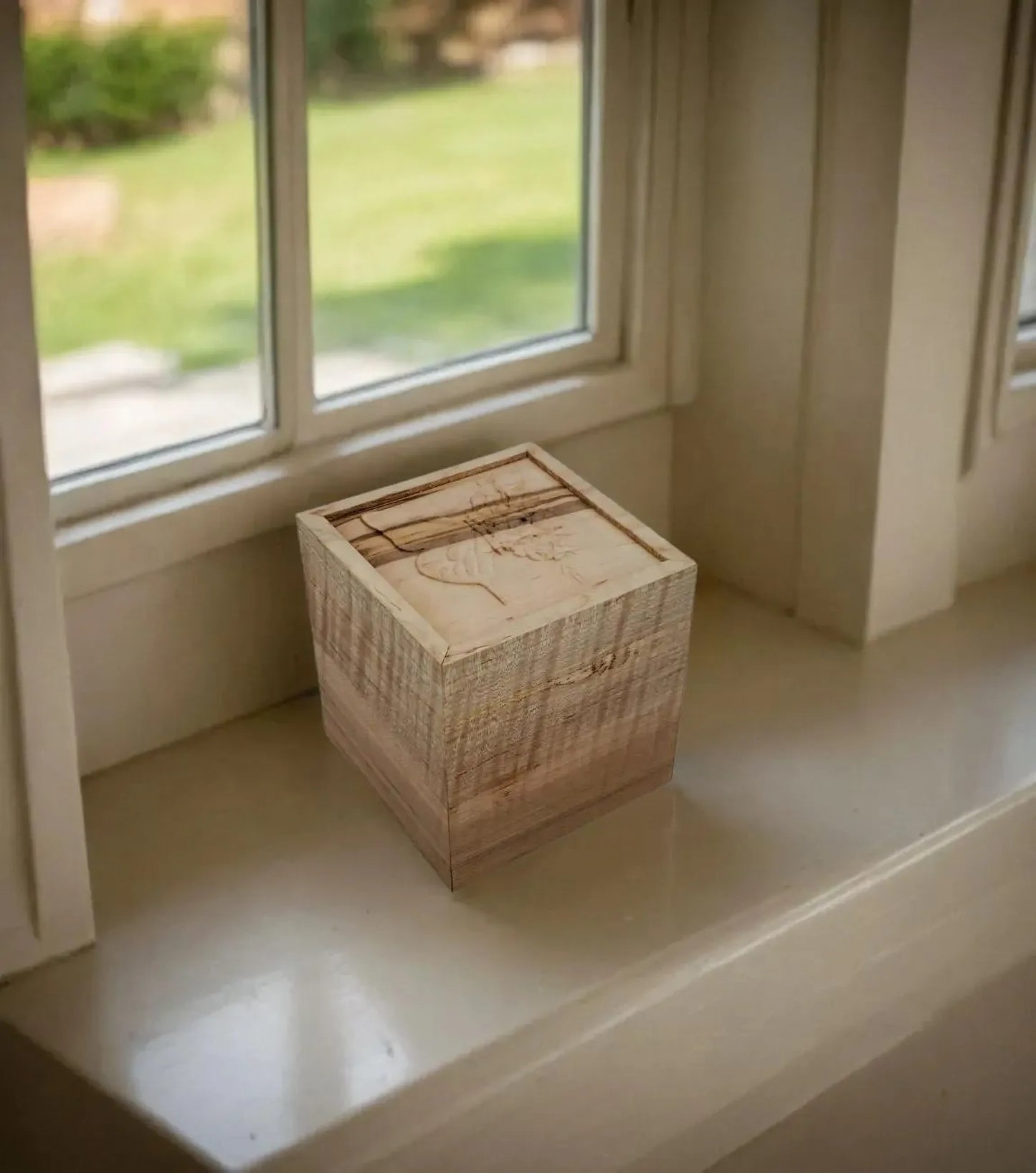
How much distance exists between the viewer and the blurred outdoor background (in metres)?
1.06

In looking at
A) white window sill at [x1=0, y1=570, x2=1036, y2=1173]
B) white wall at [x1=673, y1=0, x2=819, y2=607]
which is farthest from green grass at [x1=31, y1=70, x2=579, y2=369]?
white window sill at [x1=0, y1=570, x2=1036, y2=1173]

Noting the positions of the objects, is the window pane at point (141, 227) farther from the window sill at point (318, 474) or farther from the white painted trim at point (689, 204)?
the white painted trim at point (689, 204)

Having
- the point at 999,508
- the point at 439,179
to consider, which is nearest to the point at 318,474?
the point at 439,179

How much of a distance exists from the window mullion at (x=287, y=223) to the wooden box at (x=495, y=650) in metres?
0.10

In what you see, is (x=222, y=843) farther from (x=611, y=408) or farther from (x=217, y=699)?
(x=611, y=408)

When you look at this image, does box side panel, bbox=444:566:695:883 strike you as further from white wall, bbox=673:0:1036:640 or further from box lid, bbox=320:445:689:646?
white wall, bbox=673:0:1036:640

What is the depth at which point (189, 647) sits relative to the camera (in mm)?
1211

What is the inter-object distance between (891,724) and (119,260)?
710 mm

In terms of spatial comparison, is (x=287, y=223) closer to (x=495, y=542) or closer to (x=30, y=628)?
(x=495, y=542)

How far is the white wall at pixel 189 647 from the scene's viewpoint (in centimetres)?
116

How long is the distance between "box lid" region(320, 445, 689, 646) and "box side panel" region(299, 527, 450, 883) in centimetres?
3

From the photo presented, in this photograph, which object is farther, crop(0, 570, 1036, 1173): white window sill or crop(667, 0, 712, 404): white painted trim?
crop(667, 0, 712, 404): white painted trim

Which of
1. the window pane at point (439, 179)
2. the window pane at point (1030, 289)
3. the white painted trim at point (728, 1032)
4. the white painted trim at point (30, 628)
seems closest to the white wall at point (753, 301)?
the window pane at point (439, 179)

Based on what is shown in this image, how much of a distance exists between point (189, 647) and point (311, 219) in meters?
0.34
